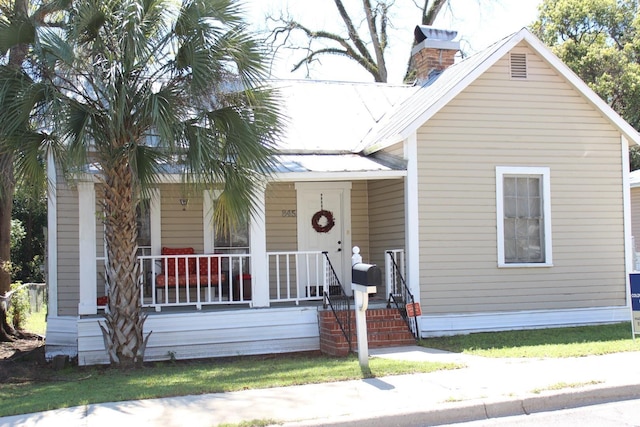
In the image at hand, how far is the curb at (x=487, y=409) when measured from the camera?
6539mm

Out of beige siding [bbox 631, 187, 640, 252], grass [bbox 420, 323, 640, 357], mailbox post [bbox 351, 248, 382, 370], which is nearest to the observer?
mailbox post [bbox 351, 248, 382, 370]

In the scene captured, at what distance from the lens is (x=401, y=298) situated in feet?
40.7

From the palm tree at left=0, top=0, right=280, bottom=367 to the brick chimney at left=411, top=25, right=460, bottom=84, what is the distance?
6.20 meters

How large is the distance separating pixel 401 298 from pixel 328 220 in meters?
2.54

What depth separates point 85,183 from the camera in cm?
1121

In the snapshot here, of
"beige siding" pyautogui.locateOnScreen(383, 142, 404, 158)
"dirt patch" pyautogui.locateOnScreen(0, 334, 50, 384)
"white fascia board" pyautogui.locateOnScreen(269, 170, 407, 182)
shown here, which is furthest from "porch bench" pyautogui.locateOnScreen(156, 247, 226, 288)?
"beige siding" pyautogui.locateOnScreen(383, 142, 404, 158)

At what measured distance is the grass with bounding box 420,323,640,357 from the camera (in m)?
10.1

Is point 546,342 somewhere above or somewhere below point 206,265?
below

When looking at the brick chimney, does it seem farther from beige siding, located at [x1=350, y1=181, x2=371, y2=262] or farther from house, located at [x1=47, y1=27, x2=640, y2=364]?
beige siding, located at [x1=350, y1=181, x2=371, y2=262]

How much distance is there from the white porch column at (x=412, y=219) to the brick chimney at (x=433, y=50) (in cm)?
402

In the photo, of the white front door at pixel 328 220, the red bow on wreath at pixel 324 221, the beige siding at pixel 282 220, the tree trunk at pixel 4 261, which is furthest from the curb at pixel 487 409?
the tree trunk at pixel 4 261

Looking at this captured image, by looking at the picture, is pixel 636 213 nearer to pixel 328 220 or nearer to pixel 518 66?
pixel 518 66

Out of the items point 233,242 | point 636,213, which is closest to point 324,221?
point 233,242

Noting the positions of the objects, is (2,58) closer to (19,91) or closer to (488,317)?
(19,91)
